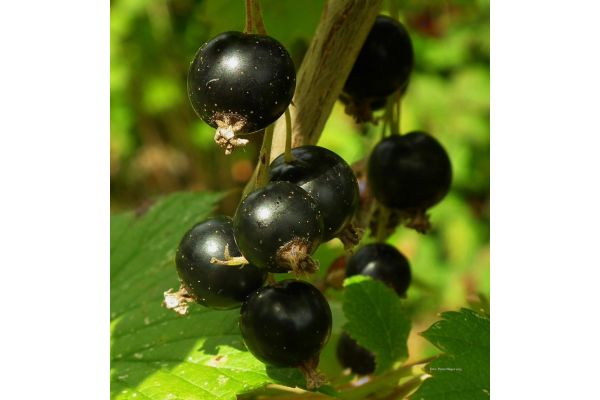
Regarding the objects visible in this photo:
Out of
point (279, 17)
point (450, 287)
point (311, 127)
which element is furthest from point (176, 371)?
point (450, 287)

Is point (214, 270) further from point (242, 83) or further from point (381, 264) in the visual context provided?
point (381, 264)

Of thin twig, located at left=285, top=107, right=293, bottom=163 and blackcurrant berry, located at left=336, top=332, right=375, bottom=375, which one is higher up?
thin twig, located at left=285, top=107, right=293, bottom=163

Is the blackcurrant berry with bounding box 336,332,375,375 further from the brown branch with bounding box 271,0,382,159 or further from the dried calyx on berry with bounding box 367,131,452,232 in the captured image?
the brown branch with bounding box 271,0,382,159

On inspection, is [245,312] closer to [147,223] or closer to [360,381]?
[360,381]

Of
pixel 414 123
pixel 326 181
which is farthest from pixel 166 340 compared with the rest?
pixel 414 123

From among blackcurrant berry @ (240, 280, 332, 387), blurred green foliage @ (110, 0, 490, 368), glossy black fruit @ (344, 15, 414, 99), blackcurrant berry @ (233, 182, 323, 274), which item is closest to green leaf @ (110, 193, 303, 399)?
blackcurrant berry @ (240, 280, 332, 387)

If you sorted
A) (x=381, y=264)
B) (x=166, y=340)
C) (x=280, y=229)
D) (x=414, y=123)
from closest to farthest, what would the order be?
(x=280, y=229) < (x=166, y=340) < (x=381, y=264) < (x=414, y=123)
